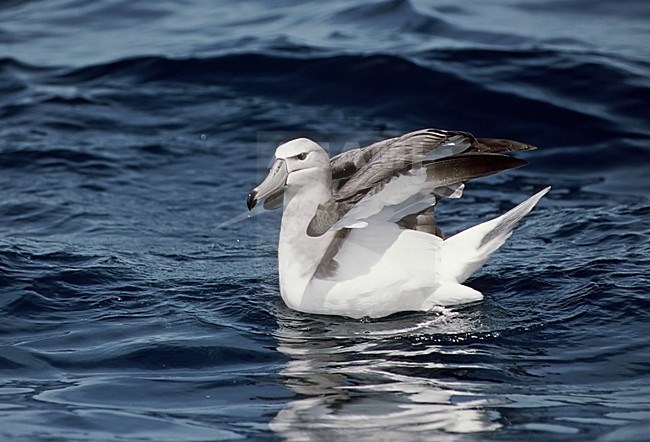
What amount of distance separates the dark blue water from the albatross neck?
0.24 m

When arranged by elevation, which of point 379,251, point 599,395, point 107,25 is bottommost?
point 599,395

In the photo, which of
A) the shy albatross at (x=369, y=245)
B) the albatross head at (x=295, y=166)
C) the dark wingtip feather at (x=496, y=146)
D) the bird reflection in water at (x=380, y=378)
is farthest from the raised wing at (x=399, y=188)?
the bird reflection in water at (x=380, y=378)

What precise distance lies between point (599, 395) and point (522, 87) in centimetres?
745

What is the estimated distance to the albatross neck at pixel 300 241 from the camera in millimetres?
7391

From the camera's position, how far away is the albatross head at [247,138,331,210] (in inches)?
288

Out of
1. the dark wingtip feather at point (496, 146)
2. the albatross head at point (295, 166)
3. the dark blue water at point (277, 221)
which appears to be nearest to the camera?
the dark blue water at point (277, 221)

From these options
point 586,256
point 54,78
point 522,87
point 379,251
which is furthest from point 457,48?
point 379,251

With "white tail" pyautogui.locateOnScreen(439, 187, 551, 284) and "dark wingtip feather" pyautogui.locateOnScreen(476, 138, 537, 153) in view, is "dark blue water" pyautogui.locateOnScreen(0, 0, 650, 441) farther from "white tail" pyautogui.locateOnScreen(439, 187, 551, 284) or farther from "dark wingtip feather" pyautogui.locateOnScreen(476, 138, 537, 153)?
"dark wingtip feather" pyautogui.locateOnScreen(476, 138, 537, 153)

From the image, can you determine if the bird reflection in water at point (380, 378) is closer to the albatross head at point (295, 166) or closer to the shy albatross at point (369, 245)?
the shy albatross at point (369, 245)

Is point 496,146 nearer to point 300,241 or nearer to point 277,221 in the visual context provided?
point 300,241

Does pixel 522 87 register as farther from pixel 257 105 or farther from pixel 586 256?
pixel 586 256

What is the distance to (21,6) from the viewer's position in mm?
18312

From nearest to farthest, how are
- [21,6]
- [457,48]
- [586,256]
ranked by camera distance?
[586,256] < [457,48] < [21,6]

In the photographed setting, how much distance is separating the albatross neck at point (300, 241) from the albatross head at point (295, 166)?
0.06 metres
